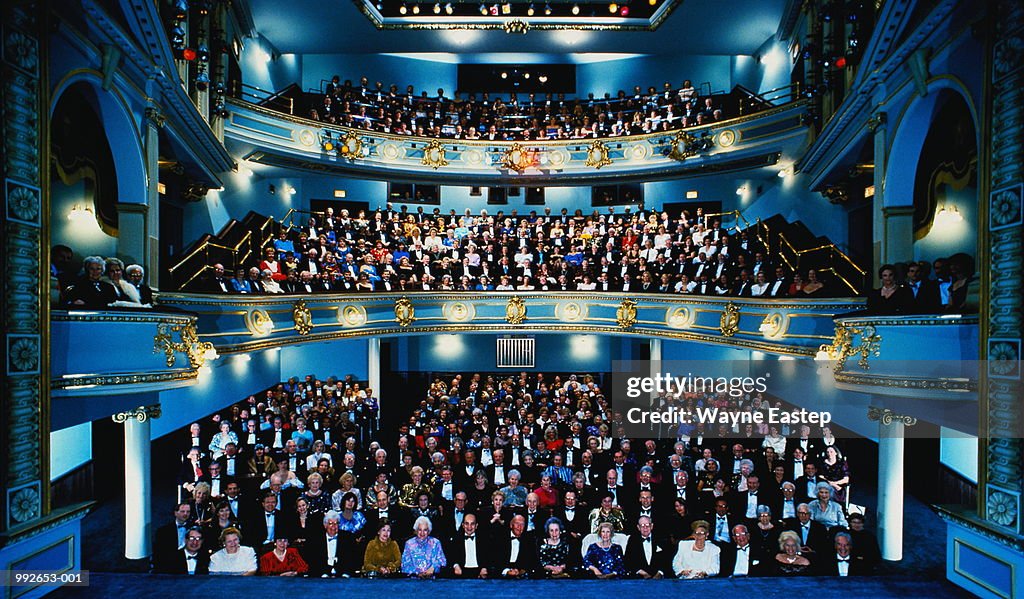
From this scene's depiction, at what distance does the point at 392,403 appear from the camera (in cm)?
1477

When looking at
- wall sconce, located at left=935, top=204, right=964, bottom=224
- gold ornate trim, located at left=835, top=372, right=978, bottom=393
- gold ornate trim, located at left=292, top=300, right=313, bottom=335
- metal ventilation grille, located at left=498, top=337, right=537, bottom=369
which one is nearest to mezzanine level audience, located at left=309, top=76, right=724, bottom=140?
gold ornate trim, located at left=292, top=300, right=313, bottom=335

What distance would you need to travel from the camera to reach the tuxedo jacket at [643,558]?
185 inches

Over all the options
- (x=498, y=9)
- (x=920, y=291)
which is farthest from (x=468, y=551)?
(x=498, y=9)

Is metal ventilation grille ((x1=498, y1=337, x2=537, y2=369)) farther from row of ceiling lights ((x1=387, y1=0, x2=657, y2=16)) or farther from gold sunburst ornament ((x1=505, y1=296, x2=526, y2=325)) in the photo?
row of ceiling lights ((x1=387, y1=0, x2=657, y2=16))

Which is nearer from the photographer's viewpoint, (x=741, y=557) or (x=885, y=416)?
(x=741, y=557)

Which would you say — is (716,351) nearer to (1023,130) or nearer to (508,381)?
(508,381)

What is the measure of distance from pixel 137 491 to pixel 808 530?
7.10 m

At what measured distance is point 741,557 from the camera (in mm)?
4848

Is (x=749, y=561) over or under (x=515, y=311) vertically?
under

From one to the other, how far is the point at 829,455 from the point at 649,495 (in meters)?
2.86

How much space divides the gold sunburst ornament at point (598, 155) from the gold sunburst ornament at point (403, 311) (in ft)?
18.1

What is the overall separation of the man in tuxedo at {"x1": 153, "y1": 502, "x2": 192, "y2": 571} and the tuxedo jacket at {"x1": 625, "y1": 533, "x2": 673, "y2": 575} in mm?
3974

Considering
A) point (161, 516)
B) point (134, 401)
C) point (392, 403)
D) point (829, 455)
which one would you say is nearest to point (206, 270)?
point (134, 401)

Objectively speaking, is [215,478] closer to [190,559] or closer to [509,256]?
[190,559]
